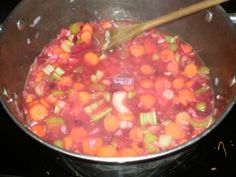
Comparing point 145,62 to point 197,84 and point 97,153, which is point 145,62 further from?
point 97,153

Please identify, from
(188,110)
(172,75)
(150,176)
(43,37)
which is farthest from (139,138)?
(43,37)

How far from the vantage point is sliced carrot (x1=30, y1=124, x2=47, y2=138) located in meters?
1.96

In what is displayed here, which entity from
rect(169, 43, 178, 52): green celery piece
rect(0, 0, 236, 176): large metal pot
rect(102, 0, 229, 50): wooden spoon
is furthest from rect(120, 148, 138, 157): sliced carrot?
rect(169, 43, 178, 52): green celery piece

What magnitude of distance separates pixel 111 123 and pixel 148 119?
0.19m

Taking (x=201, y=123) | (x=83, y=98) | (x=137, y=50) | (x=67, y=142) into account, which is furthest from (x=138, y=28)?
(x=67, y=142)

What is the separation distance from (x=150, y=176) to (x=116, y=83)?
1.96ft

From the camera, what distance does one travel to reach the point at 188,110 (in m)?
2.06

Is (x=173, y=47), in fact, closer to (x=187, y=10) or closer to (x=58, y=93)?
(x=187, y=10)

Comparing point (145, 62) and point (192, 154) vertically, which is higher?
point (145, 62)

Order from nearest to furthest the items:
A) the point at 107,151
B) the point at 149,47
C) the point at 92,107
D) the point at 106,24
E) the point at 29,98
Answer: the point at 107,151, the point at 92,107, the point at 29,98, the point at 149,47, the point at 106,24

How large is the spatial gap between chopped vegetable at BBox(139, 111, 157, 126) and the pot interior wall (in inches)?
13.2

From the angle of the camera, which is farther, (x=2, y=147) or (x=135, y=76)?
(x=135, y=76)

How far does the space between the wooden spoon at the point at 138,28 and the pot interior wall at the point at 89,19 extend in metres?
0.19

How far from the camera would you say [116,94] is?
6.83ft
